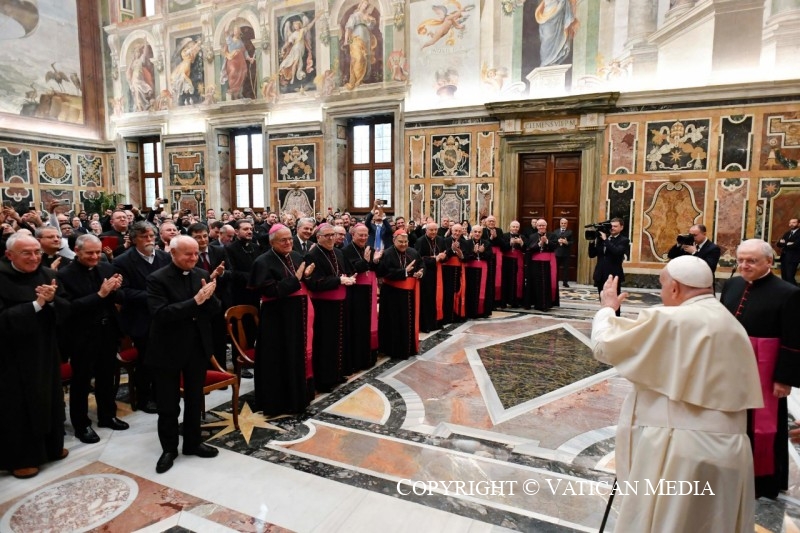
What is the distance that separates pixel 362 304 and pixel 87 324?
2.98m

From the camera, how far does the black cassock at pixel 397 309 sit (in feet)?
21.6

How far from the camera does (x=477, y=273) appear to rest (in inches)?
356

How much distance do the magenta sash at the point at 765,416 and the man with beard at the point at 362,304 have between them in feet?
13.2

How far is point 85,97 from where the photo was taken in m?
17.4

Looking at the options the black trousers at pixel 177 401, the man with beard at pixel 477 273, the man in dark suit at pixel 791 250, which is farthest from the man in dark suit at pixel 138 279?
the man in dark suit at pixel 791 250

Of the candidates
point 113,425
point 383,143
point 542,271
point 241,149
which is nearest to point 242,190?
point 241,149

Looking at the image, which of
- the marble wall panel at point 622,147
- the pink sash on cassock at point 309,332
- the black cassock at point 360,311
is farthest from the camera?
the marble wall panel at point 622,147

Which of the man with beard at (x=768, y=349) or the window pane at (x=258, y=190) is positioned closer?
the man with beard at (x=768, y=349)

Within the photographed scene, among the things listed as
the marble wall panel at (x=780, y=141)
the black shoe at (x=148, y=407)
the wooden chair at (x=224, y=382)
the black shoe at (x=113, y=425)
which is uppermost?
the marble wall panel at (x=780, y=141)

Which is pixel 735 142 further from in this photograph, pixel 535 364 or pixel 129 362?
pixel 129 362

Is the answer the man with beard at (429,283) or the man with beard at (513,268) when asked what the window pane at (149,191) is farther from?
the man with beard at (513,268)

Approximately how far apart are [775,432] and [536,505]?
1733mm

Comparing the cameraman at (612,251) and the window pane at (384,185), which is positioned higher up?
the window pane at (384,185)

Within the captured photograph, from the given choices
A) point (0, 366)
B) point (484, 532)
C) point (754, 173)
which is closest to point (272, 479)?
point (484, 532)
